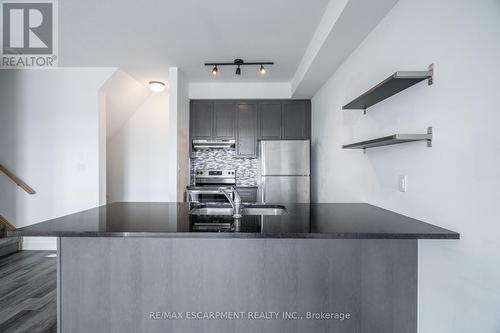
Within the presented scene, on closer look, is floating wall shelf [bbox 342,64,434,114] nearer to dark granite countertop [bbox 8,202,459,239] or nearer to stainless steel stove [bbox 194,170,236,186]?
dark granite countertop [bbox 8,202,459,239]

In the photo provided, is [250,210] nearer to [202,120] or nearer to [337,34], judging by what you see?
[337,34]

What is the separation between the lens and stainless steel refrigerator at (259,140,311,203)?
12.7ft

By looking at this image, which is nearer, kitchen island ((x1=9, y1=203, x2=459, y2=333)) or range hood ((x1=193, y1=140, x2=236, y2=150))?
kitchen island ((x1=9, y1=203, x2=459, y2=333))

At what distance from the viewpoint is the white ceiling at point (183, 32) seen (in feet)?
7.46

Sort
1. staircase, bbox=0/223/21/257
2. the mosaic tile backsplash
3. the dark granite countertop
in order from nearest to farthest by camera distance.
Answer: the dark granite countertop, staircase, bbox=0/223/21/257, the mosaic tile backsplash

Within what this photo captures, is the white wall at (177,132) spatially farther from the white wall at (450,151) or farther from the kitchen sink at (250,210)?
the white wall at (450,151)

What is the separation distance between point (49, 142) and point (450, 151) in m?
4.62

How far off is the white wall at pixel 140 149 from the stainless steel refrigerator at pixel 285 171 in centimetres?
223

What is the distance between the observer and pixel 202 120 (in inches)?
171

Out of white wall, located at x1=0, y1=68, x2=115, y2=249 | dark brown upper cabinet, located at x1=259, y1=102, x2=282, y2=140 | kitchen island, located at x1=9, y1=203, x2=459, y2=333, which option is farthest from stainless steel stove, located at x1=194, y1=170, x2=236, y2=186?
kitchen island, located at x1=9, y1=203, x2=459, y2=333

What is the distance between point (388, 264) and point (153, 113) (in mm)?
4776

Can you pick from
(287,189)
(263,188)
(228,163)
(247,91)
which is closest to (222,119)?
(247,91)

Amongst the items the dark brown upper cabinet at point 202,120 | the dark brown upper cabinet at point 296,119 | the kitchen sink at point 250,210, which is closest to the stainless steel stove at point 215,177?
the dark brown upper cabinet at point 202,120

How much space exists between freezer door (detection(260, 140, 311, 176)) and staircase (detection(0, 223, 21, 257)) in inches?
143
